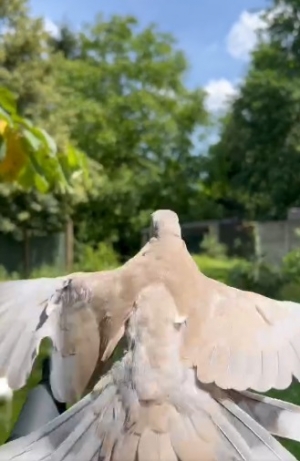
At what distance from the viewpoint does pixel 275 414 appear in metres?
1.57

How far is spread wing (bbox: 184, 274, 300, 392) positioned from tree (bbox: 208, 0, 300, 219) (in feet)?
73.3

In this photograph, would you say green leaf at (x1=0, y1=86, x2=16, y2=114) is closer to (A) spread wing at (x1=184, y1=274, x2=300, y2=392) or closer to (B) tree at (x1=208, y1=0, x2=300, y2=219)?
(A) spread wing at (x1=184, y1=274, x2=300, y2=392)

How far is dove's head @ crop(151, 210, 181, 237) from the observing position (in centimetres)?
194

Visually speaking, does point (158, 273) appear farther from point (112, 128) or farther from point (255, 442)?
point (112, 128)

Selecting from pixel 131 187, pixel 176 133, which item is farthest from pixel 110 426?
pixel 176 133

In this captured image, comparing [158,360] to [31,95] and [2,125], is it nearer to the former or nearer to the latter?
[2,125]

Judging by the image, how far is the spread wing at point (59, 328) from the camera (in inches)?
67.9

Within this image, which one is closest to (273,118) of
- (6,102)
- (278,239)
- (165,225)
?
(278,239)

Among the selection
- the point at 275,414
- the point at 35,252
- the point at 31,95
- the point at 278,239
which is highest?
the point at 31,95

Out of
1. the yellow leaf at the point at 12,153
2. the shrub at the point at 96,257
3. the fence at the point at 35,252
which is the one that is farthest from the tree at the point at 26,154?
the shrub at the point at 96,257

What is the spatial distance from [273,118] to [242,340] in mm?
23102

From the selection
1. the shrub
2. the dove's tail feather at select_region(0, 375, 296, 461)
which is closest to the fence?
the shrub

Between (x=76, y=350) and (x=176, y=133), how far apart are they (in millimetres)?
28295

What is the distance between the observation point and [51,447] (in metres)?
1.55
